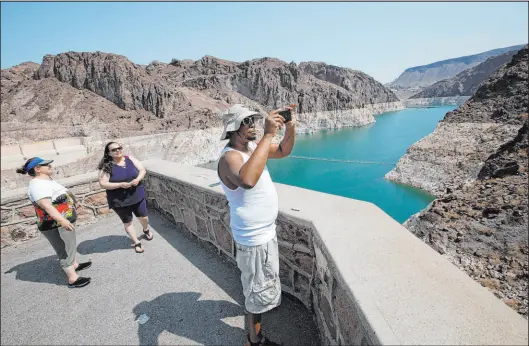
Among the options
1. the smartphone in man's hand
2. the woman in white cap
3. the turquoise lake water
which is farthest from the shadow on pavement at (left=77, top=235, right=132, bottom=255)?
the turquoise lake water

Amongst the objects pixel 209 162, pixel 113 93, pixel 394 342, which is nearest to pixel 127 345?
pixel 394 342

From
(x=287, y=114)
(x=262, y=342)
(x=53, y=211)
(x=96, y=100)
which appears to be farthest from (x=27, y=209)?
(x=96, y=100)

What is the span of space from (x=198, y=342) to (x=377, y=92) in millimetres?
132617

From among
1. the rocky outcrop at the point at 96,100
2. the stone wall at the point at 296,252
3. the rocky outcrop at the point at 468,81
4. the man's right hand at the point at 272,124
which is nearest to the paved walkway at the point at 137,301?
the stone wall at the point at 296,252

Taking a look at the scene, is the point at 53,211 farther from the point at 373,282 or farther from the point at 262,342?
the point at 373,282

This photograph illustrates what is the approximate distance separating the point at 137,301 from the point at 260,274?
1429 millimetres

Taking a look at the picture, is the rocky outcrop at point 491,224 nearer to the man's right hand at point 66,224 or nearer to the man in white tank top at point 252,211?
the man in white tank top at point 252,211

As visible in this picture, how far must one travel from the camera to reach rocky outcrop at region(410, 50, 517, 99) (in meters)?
132

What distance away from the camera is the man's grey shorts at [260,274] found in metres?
1.63

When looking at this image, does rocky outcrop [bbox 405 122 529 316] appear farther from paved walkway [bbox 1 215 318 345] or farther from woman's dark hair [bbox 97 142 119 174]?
woman's dark hair [bbox 97 142 119 174]

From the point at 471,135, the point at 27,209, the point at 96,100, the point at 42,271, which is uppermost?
the point at 96,100

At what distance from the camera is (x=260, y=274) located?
65.7 inches

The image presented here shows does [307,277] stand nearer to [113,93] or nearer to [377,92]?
[113,93]

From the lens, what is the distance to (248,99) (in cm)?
6350
